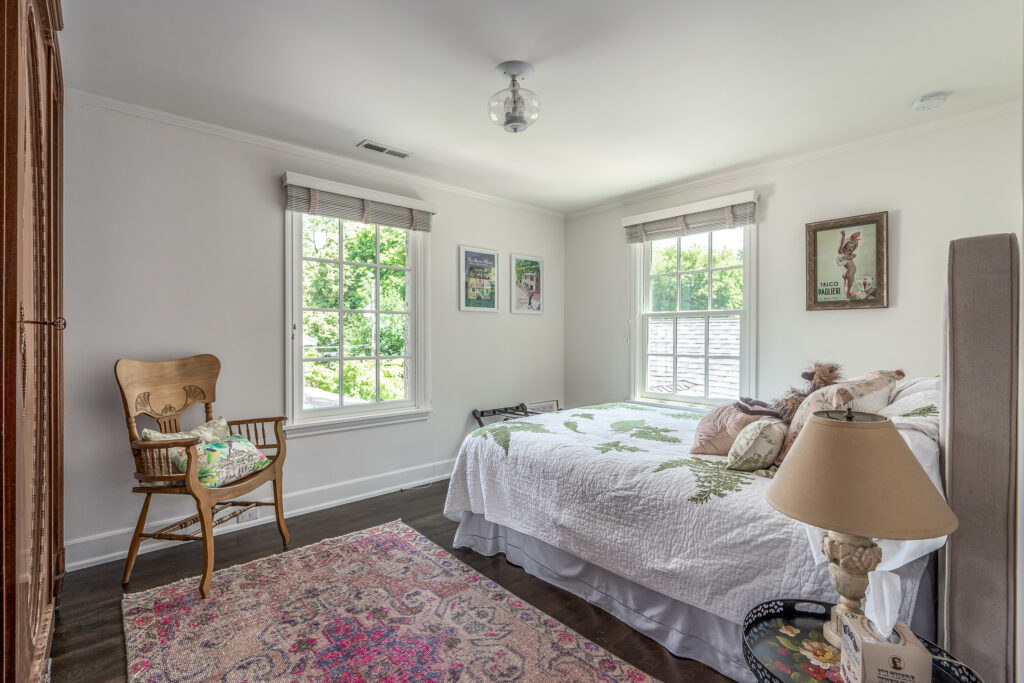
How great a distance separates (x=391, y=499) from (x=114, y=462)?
67.5 inches

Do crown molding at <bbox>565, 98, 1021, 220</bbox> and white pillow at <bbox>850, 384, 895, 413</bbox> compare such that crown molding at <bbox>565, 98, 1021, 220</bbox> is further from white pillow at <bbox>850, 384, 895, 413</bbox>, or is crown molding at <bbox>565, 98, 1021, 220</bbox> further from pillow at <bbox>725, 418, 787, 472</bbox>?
pillow at <bbox>725, 418, 787, 472</bbox>

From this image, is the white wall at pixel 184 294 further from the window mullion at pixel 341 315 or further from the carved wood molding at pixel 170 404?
the window mullion at pixel 341 315

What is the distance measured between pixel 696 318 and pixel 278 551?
3.54m

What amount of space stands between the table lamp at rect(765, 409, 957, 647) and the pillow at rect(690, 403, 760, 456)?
1.03m

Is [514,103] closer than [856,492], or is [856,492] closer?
[856,492]

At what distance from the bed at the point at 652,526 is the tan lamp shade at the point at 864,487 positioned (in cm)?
45

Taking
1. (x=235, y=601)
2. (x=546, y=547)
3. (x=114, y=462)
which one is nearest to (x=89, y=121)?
(x=114, y=462)

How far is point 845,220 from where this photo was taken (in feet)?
10.8

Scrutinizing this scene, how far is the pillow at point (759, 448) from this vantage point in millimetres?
1958

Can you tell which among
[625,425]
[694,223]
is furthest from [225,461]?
[694,223]

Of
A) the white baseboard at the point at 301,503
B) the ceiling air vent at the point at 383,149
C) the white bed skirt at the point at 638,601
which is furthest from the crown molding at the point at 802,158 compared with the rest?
the white baseboard at the point at 301,503

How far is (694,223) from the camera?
402 centimetres

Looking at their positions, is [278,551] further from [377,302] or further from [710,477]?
[710,477]

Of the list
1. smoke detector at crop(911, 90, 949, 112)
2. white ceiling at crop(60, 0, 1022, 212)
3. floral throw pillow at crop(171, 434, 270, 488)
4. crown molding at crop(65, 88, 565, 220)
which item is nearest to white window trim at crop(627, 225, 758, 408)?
white ceiling at crop(60, 0, 1022, 212)
